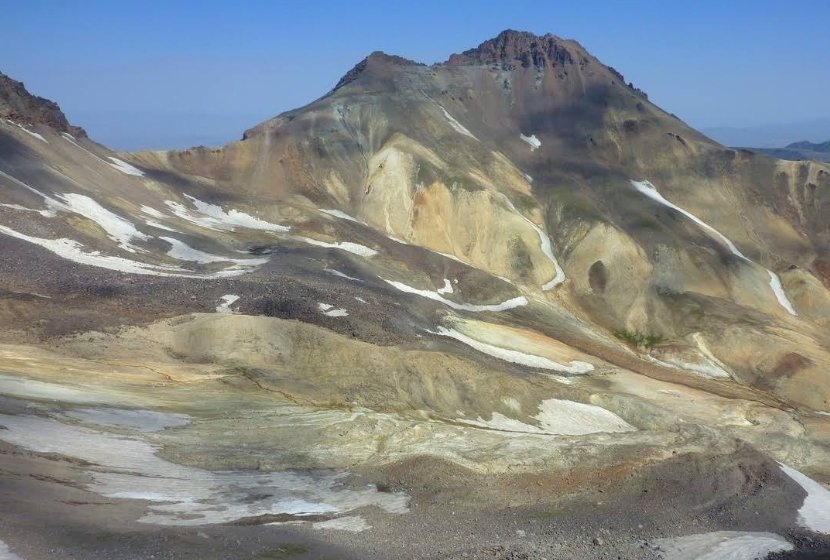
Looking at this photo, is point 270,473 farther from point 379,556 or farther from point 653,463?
point 653,463

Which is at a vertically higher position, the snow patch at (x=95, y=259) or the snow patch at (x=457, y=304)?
the snow patch at (x=95, y=259)

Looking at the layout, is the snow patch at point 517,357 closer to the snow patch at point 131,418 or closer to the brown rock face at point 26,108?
the snow patch at point 131,418

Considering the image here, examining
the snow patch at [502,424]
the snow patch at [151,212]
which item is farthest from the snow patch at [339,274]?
the snow patch at [502,424]

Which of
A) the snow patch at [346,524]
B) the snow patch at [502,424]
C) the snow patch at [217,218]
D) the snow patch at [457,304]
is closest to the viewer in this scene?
the snow patch at [346,524]

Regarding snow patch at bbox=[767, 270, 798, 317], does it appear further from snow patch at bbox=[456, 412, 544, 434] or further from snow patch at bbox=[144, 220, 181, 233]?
snow patch at bbox=[144, 220, 181, 233]

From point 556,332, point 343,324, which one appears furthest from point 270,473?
point 556,332

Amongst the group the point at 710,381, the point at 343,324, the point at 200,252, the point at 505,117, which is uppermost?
the point at 505,117

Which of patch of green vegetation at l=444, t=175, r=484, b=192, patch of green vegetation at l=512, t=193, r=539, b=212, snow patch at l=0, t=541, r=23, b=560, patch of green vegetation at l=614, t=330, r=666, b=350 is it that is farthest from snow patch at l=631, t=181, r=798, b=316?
snow patch at l=0, t=541, r=23, b=560
